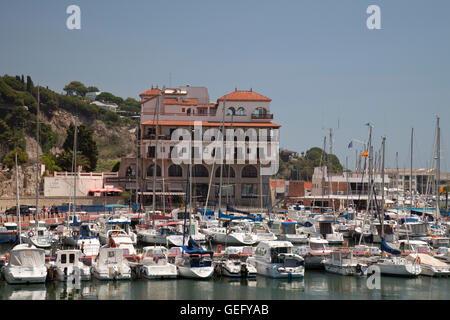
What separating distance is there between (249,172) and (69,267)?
47939 mm

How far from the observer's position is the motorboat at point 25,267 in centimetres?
2955

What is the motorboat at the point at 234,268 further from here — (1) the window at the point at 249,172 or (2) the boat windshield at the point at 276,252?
(1) the window at the point at 249,172

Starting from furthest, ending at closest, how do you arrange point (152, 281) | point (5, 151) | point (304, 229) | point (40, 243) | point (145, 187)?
point (5, 151)
point (145, 187)
point (304, 229)
point (40, 243)
point (152, 281)

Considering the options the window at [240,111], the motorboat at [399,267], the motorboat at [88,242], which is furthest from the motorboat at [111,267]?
the window at [240,111]

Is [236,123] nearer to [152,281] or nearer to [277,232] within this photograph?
[277,232]

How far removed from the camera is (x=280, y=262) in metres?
32.8

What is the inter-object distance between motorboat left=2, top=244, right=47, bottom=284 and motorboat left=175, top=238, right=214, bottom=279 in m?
7.33

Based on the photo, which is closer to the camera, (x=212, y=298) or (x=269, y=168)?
(x=212, y=298)

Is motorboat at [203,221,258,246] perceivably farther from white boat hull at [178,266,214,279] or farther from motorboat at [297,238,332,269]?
white boat hull at [178,266,214,279]

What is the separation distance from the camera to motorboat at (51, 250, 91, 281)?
3061 centimetres

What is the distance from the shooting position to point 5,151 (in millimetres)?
99688

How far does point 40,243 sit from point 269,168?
39.7 metres
